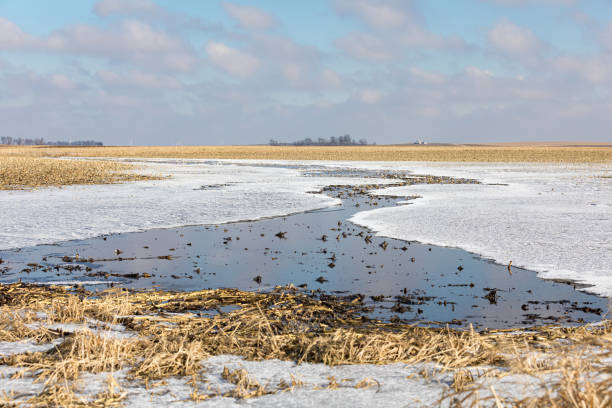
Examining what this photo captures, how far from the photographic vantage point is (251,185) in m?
28.0

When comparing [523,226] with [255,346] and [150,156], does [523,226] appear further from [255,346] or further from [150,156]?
[150,156]

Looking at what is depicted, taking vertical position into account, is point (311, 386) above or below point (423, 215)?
below

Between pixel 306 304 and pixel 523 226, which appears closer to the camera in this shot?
pixel 306 304

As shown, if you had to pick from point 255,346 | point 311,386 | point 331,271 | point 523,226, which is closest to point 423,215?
point 523,226

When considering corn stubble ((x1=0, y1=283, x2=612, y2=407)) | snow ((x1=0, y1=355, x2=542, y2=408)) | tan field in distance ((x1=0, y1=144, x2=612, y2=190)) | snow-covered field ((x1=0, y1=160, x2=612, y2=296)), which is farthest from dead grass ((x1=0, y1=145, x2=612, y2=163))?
snow ((x1=0, y1=355, x2=542, y2=408))

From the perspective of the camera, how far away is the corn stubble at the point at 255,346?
4184mm

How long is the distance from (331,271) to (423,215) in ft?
23.8

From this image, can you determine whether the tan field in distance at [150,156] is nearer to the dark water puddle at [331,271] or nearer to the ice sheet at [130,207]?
the ice sheet at [130,207]

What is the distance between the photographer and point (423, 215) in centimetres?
1634

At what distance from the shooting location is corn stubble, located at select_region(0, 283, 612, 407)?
4.18m

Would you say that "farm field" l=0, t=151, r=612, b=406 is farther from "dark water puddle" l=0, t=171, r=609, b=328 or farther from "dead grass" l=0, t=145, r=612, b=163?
"dead grass" l=0, t=145, r=612, b=163

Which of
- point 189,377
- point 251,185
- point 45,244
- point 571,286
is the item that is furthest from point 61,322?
point 251,185

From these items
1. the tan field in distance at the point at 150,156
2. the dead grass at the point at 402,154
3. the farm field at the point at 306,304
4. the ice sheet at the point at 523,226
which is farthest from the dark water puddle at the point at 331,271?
the dead grass at the point at 402,154

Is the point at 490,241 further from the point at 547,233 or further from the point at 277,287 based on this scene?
the point at 277,287
